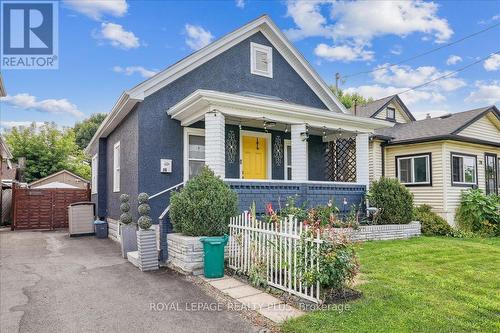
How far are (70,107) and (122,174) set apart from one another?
3700 cm

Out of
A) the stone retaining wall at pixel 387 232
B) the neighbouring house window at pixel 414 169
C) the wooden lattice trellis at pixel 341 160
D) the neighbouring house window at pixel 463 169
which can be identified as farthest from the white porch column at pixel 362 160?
the neighbouring house window at pixel 463 169

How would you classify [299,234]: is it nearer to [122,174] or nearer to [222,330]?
[222,330]

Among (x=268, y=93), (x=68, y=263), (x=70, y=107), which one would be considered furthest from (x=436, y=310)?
(x=70, y=107)

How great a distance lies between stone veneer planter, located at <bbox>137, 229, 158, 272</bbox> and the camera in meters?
6.51

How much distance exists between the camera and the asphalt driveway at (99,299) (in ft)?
12.7

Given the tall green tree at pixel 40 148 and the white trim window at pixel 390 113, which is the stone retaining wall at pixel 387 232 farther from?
the tall green tree at pixel 40 148

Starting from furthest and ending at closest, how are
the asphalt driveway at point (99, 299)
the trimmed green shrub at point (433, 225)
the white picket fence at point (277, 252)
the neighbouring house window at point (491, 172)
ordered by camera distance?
the neighbouring house window at point (491, 172) → the trimmed green shrub at point (433, 225) → the white picket fence at point (277, 252) → the asphalt driveway at point (99, 299)

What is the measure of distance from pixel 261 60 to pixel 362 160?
4.56 m

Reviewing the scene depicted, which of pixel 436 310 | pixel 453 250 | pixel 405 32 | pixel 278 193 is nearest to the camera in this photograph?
pixel 436 310

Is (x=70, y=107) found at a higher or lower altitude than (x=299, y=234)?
higher

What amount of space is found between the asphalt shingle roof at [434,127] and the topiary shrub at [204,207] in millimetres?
9928

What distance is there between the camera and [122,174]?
10.4 metres

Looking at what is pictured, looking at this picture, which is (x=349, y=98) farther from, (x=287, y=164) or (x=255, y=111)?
(x=255, y=111)

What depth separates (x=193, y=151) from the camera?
9281mm
